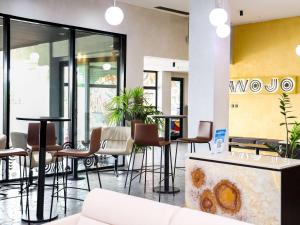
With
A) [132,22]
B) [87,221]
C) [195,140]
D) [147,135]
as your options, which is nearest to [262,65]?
[132,22]

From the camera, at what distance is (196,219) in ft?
6.72

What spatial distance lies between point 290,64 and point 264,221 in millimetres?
6870

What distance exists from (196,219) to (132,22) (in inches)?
262

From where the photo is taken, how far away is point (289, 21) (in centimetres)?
949

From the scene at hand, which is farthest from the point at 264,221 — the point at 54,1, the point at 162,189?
the point at 54,1

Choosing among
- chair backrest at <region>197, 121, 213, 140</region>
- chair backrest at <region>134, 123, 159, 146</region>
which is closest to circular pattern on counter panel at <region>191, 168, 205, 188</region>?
chair backrest at <region>134, 123, 159, 146</region>

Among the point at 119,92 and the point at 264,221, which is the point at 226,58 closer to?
the point at 119,92

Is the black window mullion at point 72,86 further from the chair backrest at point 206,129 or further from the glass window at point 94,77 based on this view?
the chair backrest at point 206,129

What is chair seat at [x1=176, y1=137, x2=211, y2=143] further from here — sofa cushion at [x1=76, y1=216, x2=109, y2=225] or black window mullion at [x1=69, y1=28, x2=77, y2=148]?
sofa cushion at [x1=76, y1=216, x2=109, y2=225]

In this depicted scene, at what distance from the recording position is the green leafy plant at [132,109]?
7617mm

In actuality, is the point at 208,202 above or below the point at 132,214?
below

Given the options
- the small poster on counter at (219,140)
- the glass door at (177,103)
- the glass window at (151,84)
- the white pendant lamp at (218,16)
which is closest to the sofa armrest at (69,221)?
the small poster on counter at (219,140)

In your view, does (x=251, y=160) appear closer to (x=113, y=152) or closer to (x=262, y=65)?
(x=113, y=152)

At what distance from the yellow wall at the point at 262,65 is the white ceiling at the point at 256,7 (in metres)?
0.41
